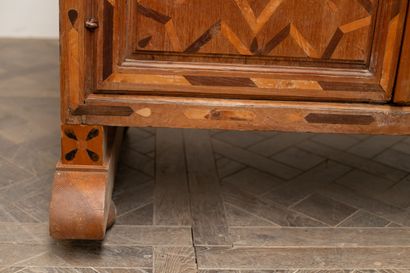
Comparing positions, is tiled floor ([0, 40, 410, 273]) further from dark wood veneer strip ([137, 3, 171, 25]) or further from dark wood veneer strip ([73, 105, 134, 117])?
dark wood veneer strip ([137, 3, 171, 25])

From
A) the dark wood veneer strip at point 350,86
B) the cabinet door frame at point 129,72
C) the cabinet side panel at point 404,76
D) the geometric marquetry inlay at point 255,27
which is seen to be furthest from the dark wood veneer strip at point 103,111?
the cabinet side panel at point 404,76

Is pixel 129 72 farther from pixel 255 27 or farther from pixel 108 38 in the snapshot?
pixel 255 27

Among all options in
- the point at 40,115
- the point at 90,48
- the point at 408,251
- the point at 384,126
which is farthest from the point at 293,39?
the point at 40,115

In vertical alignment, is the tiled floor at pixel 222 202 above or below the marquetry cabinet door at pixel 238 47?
below

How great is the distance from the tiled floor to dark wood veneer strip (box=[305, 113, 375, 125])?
1.07ft

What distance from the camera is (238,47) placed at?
1.40 m

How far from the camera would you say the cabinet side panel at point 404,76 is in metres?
1.38

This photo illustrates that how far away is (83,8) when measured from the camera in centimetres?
133

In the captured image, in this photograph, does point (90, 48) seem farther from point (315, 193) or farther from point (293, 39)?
point (315, 193)

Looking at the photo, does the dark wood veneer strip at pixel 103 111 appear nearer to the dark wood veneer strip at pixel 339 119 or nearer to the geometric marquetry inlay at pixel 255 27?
the geometric marquetry inlay at pixel 255 27

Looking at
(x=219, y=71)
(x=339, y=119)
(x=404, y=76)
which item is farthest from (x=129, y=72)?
(x=404, y=76)

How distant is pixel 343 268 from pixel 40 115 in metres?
1.39

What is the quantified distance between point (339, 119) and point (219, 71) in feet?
0.99

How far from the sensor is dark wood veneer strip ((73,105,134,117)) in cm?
141
